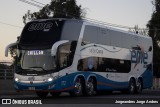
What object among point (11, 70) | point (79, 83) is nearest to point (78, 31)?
point (79, 83)

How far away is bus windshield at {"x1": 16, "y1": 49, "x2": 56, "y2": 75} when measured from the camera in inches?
984

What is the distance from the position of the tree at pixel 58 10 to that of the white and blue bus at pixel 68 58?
72.2 feet

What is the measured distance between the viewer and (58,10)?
172 ft

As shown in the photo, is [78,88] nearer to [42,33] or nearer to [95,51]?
[95,51]

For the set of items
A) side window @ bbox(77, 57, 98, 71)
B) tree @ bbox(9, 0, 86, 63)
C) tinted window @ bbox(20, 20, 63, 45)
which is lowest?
side window @ bbox(77, 57, 98, 71)

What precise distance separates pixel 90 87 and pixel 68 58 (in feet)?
8.77

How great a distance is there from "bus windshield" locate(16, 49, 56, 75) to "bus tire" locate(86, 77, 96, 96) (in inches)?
121

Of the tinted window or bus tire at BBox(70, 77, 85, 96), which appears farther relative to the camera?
bus tire at BBox(70, 77, 85, 96)

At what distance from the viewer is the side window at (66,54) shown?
82.8 ft

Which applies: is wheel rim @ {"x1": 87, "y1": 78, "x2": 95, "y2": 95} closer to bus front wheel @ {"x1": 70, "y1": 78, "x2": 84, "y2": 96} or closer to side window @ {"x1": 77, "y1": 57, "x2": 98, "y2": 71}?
bus front wheel @ {"x1": 70, "y1": 78, "x2": 84, "y2": 96}

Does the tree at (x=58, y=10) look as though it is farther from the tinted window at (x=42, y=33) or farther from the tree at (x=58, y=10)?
the tinted window at (x=42, y=33)

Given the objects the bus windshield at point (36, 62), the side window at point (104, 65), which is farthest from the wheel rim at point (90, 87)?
the bus windshield at point (36, 62)

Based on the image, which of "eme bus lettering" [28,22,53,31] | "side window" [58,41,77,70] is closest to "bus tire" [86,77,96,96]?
"side window" [58,41,77,70]

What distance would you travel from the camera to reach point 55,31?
25.3m
